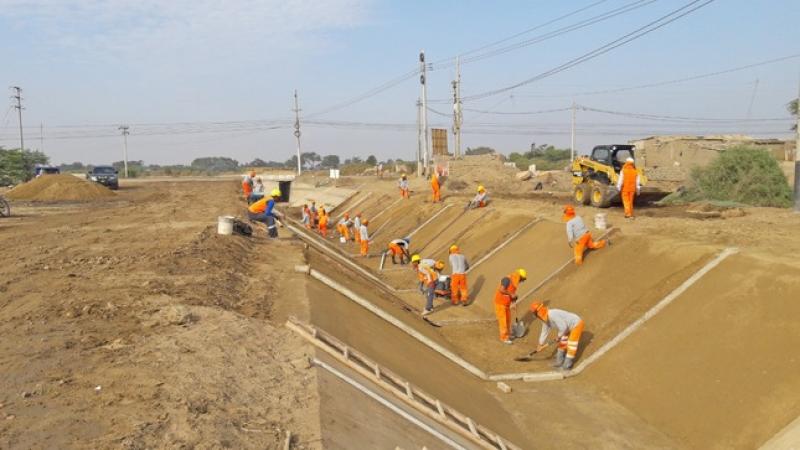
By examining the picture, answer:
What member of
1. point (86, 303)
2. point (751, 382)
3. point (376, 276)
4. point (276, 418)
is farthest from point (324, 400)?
point (376, 276)

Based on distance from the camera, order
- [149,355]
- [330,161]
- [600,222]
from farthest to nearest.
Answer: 1. [330,161]
2. [600,222]
3. [149,355]

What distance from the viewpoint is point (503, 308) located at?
1178 centimetres

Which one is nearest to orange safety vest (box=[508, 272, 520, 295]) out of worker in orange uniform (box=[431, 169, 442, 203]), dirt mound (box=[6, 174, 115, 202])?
worker in orange uniform (box=[431, 169, 442, 203])

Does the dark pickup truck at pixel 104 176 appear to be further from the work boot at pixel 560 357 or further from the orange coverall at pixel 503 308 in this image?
the work boot at pixel 560 357

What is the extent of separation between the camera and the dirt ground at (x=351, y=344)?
5418 mm

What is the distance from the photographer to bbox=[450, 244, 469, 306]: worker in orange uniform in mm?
14430

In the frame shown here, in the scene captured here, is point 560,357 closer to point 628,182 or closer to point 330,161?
point 628,182

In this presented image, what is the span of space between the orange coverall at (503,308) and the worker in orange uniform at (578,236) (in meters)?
2.60

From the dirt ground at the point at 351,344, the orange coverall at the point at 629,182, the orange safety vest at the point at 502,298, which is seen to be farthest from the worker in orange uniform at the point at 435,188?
the orange safety vest at the point at 502,298

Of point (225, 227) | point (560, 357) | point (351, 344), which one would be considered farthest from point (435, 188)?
point (351, 344)

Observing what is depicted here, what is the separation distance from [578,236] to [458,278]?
127 inches

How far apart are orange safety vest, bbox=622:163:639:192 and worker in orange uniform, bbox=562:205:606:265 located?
2.18 m

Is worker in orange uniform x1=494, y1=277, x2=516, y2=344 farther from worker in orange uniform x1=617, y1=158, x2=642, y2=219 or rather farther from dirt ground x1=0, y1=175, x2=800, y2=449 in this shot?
worker in orange uniform x1=617, y1=158, x2=642, y2=219

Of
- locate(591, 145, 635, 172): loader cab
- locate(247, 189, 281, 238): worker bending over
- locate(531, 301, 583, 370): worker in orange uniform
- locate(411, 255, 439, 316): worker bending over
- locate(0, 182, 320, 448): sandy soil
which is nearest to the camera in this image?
locate(0, 182, 320, 448): sandy soil
